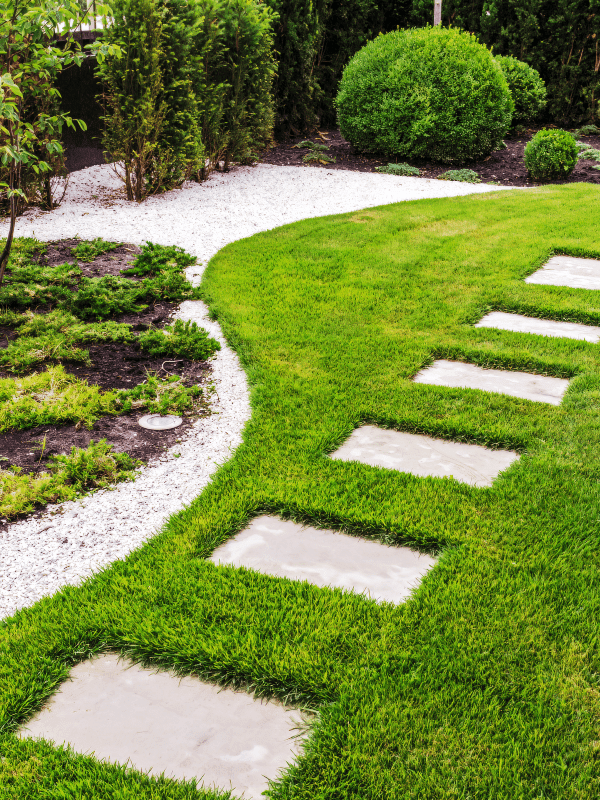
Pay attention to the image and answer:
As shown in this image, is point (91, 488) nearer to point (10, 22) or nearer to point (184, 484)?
point (184, 484)

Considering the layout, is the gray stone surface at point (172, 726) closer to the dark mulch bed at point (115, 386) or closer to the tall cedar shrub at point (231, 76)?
the dark mulch bed at point (115, 386)

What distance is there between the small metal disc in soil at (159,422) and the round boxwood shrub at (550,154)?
8189mm

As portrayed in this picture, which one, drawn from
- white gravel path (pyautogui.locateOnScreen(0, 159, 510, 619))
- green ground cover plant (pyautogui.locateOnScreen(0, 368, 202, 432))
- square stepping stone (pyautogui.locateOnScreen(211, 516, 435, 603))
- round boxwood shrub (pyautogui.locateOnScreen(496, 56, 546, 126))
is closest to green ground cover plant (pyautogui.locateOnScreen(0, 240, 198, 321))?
white gravel path (pyautogui.locateOnScreen(0, 159, 510, 619))

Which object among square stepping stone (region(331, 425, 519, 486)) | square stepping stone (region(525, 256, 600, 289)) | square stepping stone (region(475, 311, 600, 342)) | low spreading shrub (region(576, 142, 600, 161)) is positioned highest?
low spreading shrub (region(576, 142, 600, 161))

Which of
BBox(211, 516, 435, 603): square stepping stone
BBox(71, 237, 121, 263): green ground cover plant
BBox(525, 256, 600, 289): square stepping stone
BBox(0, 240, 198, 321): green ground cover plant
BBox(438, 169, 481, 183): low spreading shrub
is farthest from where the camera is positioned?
BBox(438, 169, 481, 183): low spreading shrub

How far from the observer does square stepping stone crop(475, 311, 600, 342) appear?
453 cm

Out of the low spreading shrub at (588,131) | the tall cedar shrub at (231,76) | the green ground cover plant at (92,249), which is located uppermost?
the tall cedar shrub at (231,76)

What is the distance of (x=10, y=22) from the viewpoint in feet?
12.6

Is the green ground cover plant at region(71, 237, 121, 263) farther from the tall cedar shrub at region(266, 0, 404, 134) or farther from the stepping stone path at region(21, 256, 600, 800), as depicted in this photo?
the tall cedar shrub at region(266, 0, 404, 134)

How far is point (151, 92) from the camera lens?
7422 millimetres

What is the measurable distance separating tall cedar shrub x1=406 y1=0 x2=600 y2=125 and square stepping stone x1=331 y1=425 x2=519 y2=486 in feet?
43.9

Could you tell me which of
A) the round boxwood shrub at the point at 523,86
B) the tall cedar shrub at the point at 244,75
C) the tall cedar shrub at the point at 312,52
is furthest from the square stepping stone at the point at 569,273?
the round boxwood shrub at the point at 523,86

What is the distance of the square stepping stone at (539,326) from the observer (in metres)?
4.53

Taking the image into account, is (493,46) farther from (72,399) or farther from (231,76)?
(72,399)
